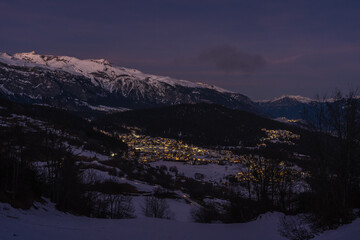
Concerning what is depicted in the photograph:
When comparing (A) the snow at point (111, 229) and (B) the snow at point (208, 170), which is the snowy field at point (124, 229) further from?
(B) the snow at point (208, 170)

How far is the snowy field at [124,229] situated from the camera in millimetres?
14828

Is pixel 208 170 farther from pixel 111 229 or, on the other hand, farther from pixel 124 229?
pixel 111 229

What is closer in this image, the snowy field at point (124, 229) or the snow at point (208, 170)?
the snowy field at point (124, 229)

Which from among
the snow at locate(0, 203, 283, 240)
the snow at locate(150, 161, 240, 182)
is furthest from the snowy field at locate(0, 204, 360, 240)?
the snow at locate(150, 161, 240, 182)

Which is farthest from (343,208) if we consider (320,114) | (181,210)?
(181,210)

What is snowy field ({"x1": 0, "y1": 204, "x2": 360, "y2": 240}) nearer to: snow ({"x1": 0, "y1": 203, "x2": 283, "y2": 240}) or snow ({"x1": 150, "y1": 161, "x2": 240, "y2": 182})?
snow ({"x1": 0, "y1": 203, "x2": 283, "y2": 240})

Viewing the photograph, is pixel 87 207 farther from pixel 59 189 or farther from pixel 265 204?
pixel 265 204

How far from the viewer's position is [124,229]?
21.6 m

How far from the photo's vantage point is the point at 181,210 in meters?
61.9

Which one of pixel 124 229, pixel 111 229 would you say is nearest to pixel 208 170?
pixel 124 229

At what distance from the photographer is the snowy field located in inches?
584

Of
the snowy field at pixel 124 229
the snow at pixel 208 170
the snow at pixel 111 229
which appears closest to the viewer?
the snowy field at pixel 124 229

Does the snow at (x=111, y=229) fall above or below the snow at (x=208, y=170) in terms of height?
above

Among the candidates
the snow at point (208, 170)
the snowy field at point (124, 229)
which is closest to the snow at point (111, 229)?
the snowy field at point (124, 229)
